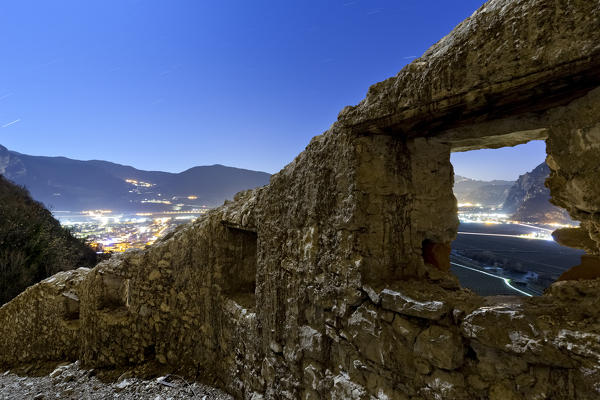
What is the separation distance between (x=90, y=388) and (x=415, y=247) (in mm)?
5219

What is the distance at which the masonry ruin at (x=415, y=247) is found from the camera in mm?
1362

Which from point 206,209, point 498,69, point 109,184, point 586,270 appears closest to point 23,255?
point 498,69

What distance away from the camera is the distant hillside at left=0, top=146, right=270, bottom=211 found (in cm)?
7044

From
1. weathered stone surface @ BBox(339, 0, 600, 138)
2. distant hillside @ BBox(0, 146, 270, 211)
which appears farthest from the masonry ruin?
distant hillside @ BBox(0, 146, 270, 211)

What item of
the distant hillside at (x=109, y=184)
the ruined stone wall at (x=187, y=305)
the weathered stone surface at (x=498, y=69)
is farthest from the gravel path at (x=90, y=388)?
the distant hillside at (x=109, y=184)

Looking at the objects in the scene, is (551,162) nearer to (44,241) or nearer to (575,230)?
(575,230)

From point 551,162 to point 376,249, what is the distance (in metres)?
1.26

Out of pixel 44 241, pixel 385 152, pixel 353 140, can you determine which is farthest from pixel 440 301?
pixel 44 241

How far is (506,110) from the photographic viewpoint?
1.70 metres

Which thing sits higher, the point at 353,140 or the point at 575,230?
the point at 353,140

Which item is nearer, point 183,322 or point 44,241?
point 183,322

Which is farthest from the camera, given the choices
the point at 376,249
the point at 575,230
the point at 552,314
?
the point at 575,230

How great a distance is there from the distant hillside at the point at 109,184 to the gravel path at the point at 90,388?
182ft

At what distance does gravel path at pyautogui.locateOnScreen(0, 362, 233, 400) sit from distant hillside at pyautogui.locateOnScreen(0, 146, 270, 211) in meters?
55.6
